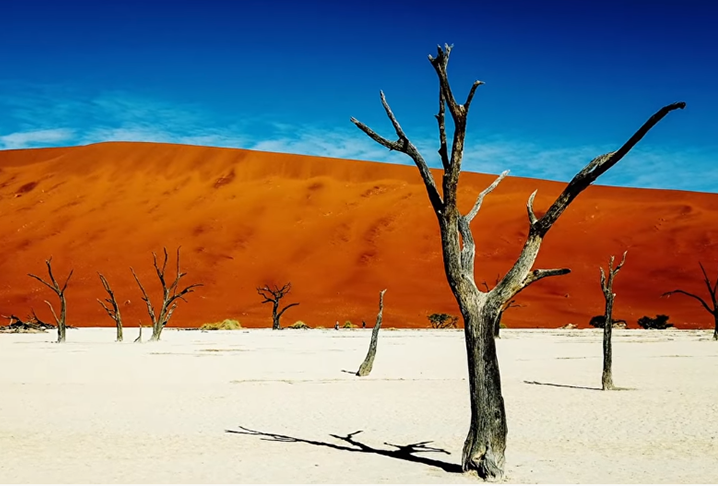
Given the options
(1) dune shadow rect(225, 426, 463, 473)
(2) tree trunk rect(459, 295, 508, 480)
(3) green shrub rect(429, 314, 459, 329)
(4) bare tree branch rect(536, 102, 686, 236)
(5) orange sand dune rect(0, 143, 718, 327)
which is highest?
(5) orange sand dune rect(0, 143, 718, 327)

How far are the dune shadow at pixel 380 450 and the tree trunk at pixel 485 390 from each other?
56cm

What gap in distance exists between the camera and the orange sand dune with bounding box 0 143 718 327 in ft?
177

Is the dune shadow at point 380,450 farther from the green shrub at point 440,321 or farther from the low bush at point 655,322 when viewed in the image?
the low bush at point 655,322

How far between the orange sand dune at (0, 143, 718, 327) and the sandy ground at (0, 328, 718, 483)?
2917 cm

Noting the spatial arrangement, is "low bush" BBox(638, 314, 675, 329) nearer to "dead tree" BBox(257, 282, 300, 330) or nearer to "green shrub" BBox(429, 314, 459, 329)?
"green shrub" BBox(429, 314, 459, 329)

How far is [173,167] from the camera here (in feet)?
293

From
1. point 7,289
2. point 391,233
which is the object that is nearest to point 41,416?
point 7,289

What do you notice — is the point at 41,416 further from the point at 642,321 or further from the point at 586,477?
the point at 642,321

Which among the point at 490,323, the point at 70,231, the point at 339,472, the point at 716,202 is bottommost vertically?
the point at 339,472

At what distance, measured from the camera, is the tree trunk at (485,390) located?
757 centimetres

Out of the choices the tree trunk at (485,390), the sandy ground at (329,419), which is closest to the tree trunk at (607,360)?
the sandy ground at (329,419)

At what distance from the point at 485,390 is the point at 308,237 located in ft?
198

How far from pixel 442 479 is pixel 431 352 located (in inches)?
748

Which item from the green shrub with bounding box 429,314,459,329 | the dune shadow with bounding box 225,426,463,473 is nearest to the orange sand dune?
the green shrub with bounding box 429,314,459,329
